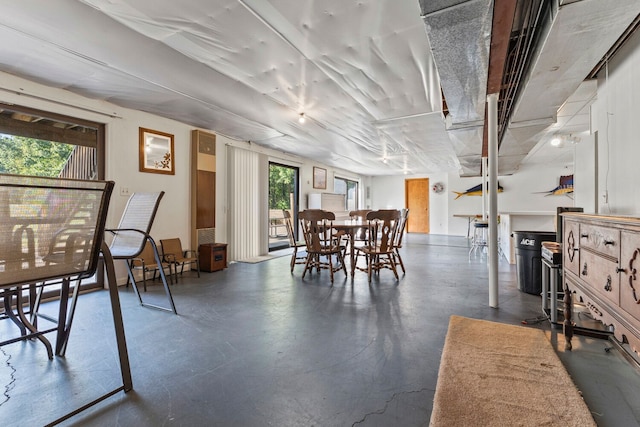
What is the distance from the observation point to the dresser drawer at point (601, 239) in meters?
1.28

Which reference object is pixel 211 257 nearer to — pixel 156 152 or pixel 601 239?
pixel 156 152

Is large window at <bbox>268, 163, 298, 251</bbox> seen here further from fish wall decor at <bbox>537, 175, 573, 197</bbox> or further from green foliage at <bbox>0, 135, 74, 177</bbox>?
fish wall decor at <bbox>537, 175, 573, 197</bbox>

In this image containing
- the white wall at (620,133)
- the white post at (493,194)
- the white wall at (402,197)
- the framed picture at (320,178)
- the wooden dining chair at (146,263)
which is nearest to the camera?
the white wall at (620,133)

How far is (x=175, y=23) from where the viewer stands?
6.70ft

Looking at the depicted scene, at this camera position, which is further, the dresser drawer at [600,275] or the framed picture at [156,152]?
the framed picture at [156,152]

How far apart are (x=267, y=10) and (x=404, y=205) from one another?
9788 mm

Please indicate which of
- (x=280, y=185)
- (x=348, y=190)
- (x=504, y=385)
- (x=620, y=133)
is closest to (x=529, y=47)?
(x=620, y=133)

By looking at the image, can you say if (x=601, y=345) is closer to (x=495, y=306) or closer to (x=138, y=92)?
(x=495, y=306)

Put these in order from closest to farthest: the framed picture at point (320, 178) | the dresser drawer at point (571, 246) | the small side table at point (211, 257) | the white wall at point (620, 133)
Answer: the dresser drawer at point (571, 246) < the white wall at point (620, 133) < the small side table at point (211, 257) < the framed picture at point (320, 178)

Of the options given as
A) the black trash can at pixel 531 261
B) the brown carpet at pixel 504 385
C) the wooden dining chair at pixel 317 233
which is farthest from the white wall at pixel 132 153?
the black trash can at pixel 531 261

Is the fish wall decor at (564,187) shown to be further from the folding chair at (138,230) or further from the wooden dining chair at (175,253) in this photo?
the folding chair at (138,230)

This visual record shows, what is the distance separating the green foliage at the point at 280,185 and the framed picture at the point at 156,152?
8.49 feet

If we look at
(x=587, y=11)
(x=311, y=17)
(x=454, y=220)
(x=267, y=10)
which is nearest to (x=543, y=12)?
(x=587, y=11)

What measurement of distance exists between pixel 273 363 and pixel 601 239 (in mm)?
1919
